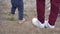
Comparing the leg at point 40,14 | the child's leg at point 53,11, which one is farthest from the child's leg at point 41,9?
the child's leg at point 53,11

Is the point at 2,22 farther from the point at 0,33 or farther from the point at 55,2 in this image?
the point at 55,2

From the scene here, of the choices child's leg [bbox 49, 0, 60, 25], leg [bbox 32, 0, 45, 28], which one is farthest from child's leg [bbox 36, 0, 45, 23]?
child's leg [bbox 49, 0, 60, 25]

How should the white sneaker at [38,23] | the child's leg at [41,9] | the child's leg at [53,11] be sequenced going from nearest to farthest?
1. the child's leg at [53,11]
2. the child's leg at [41,9]
3. the white sneaker at [38,23]

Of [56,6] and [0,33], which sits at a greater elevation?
[56,6]

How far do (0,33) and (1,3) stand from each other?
2.26 m

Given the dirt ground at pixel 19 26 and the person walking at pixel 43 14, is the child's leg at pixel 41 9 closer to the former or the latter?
the person walking at pixel 43 14

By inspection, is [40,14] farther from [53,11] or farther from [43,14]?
[53,11]

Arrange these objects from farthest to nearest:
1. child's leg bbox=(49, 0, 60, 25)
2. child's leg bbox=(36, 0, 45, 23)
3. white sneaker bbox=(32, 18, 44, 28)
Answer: white sneaker bbox=(32, 18, 44, 28)
child's leg bbox=(36, 0, 45, 23)
child's leg bbox=(49, 0, 60, 25)

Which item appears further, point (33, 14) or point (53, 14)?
point (33, 14)

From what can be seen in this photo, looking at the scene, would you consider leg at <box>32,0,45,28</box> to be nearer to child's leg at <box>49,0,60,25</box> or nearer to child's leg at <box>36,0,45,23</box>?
child's leg at <box>36,0,45,23</box>

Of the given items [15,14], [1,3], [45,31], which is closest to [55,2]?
[45,31]

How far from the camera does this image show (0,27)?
367 centimetres

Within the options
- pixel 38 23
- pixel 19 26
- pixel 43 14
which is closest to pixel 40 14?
pixel 43 14

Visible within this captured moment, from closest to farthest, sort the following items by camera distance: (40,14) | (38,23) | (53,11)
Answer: (53,11), (40,14), (38,23)
